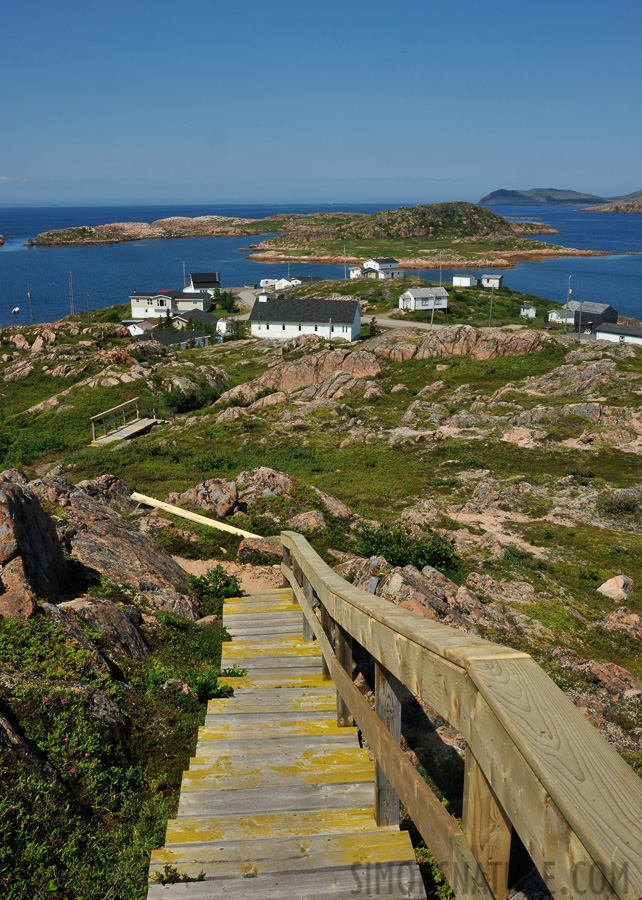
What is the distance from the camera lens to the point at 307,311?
69188 mm

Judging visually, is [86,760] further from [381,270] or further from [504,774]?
[381,270]

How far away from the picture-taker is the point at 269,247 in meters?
190

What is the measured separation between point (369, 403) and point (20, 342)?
40.9 m

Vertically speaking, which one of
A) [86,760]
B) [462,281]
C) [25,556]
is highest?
[462,281]

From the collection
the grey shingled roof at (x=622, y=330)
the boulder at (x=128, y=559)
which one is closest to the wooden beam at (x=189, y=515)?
the boulder at (x=128, y=559)

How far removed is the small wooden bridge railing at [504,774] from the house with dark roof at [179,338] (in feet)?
220

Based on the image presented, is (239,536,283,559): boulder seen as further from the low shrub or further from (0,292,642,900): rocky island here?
the low shrub

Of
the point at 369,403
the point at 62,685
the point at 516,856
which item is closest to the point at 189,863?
the point at 516,856

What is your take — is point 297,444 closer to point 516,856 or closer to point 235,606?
point 235,606

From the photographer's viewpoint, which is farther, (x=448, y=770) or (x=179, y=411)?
(x=179, y=411)

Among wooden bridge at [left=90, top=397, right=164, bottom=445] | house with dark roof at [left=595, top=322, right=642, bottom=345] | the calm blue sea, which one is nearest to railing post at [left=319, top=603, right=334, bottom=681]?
wooden bridge at [left=90, top=397, right=164, bottom=445]

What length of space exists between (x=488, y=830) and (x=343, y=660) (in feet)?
9.16

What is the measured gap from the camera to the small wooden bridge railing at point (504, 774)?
152 centimetres

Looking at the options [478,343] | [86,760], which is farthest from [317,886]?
[478,343]
